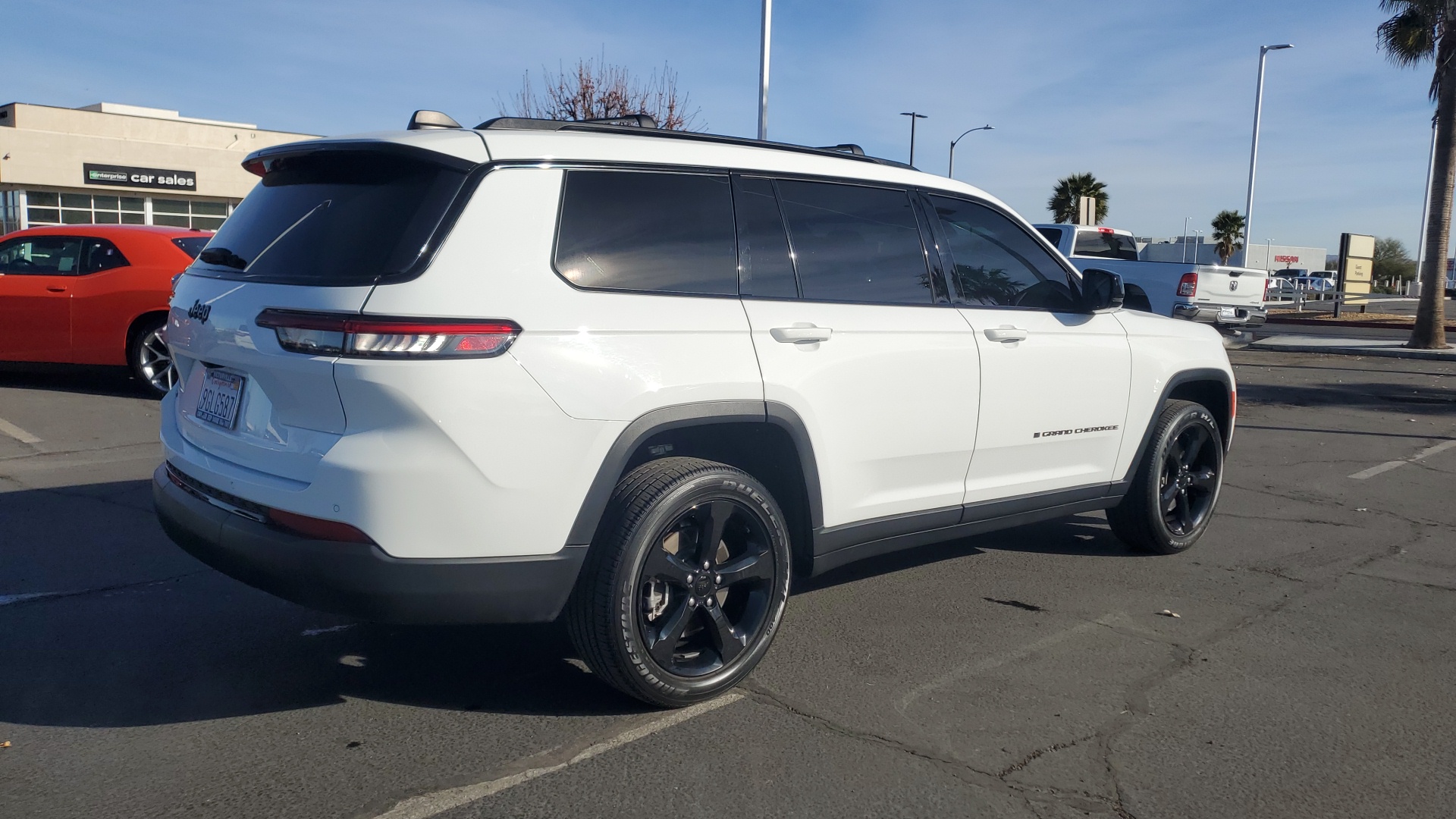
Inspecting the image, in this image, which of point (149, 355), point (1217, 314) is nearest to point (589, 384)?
point (149, 355)

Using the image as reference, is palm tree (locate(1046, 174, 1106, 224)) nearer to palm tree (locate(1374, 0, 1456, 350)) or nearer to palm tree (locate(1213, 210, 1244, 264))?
palm tree (locate(1213, 210, 1244, 264))

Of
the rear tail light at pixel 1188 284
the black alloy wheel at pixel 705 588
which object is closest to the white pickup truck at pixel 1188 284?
the rear tail light at pixel 1188 284

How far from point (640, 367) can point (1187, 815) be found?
1.96 meters

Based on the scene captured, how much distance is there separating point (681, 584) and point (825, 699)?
0.65 m

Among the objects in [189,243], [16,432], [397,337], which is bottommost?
[16,432]

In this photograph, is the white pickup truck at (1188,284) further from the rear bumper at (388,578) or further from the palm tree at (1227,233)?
the palm tree at (1227,233)

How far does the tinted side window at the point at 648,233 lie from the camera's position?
11.5 ft

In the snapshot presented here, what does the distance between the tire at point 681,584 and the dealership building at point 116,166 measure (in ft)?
140

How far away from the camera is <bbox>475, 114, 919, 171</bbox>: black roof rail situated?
3.78 m

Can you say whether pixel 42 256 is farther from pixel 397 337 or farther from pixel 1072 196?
pixel 1072 196

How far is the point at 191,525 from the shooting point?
3.60 metres

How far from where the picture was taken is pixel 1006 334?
4719mm

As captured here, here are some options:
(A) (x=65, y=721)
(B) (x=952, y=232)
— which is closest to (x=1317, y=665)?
(B) (x=952, y=232)

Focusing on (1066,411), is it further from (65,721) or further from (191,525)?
(65,721)
